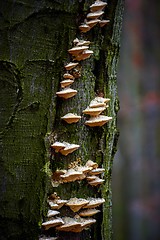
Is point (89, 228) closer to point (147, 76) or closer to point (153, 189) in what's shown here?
point (153, 189)

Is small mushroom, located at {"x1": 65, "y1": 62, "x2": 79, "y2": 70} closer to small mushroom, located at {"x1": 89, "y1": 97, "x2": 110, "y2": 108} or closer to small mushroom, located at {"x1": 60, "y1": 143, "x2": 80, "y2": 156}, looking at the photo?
small mushroom, located at {"x1": 89, "y1": 97, "x2": 110, "y2": 108}

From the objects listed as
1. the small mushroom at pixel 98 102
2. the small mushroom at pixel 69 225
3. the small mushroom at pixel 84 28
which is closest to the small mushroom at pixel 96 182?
the small mushroom at pixel 69 225

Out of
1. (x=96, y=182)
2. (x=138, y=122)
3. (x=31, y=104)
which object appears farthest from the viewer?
(x=138, y=122)

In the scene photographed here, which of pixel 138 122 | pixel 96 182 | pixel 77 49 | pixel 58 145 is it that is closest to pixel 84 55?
pixel 77 49

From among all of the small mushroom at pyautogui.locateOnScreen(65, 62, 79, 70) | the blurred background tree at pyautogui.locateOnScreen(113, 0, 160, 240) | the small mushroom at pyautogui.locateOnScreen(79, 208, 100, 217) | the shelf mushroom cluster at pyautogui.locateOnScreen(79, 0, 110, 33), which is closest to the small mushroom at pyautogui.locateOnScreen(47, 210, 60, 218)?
the small mushroom at pyautogui.locateOnScreen(79, 208, 100, 217)

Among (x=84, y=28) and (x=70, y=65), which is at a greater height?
(x=84, y=28)

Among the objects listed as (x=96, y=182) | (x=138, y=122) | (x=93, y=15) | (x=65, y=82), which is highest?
(x=93, y=15)

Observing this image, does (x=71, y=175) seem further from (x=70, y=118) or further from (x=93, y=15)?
(x=93, y=15)
